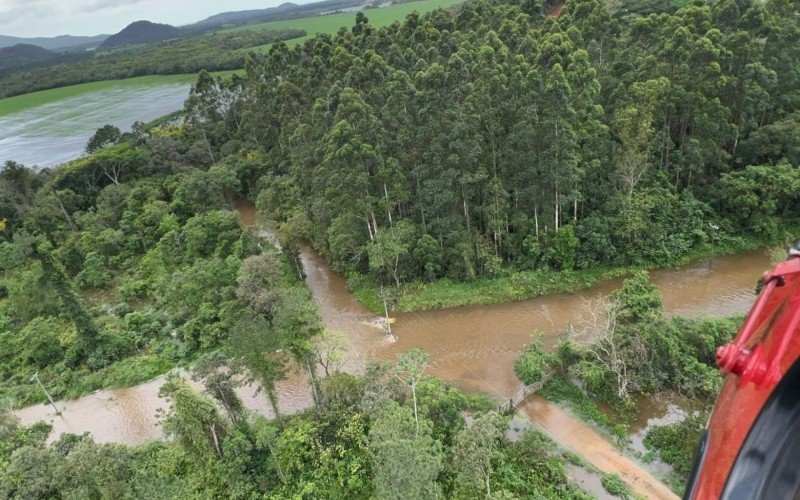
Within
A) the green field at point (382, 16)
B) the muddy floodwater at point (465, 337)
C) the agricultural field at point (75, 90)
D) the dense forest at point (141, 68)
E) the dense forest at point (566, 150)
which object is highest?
the green field at point (382, 16)

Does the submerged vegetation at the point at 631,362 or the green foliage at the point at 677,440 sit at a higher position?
the submerged vegetation at the point at 631,362

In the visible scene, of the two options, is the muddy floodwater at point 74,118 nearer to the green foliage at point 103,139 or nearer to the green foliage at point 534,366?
the green foliage at point 103,139

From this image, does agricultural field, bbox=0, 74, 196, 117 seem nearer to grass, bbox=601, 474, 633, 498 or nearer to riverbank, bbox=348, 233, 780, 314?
riverbank, bbox=348, 233, 780, 314

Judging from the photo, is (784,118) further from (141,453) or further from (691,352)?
(141,453)

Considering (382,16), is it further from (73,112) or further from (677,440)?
(677,440)

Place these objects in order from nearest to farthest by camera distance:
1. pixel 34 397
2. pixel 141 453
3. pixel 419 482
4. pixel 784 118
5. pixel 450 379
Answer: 1. pixel 419 482
2. pixel 141 453
3. pixel 450 379
4. pixel 34 397
5. pixel 784 118

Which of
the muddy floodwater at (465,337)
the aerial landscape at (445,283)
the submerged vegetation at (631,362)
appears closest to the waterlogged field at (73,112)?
the aerial landscape at (445,283)

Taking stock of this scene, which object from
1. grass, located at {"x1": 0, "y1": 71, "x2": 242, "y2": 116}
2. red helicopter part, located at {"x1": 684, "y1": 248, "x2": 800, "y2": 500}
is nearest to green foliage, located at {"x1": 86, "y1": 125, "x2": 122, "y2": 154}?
grass, located at {"x1": 0, "y1": 71, "x2": 242, "y2": 116}

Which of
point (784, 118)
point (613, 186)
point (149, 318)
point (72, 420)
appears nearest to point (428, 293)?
point (613, 186)
